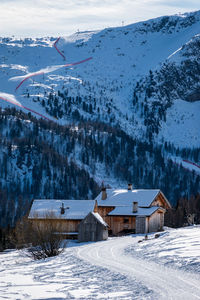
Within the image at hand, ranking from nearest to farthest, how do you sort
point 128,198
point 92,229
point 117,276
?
point 117,276, point 92,229, point 128,198

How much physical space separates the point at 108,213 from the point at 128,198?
4492 mm

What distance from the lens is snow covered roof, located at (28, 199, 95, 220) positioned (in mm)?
79250

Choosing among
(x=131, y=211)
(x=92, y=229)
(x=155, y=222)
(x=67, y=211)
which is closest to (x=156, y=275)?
(x=92, y=229)

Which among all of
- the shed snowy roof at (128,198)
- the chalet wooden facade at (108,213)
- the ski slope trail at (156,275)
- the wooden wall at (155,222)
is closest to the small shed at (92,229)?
the chalet wooden facade at (108,213)

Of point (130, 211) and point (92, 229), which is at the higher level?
point (130, 211)

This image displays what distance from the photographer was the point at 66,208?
267 feet

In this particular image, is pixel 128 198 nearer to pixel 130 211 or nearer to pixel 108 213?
pixel 130 211

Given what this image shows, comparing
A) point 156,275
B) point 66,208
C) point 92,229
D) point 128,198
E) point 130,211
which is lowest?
point 92,229

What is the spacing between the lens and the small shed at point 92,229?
2869 inches

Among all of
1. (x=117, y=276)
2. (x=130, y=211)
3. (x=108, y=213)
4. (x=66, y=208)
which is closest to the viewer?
(x=117, y=276)

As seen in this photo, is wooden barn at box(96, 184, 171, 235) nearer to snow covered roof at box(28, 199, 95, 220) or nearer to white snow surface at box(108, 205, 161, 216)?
white snow surface at box(108, 205, 161, 216)

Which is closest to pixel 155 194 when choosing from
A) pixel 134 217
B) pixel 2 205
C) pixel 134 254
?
pixel 134 217

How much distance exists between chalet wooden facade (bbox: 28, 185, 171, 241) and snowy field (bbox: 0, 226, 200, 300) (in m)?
25.2

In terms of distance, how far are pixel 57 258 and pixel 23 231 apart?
64.6ft
